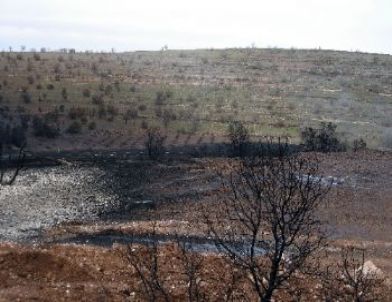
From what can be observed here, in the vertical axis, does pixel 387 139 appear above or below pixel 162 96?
below

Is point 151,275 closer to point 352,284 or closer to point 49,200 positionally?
point 352,284

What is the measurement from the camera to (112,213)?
17859 mm

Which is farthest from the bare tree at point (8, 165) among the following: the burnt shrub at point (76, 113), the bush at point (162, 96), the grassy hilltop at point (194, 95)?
the bush at point (162, 96)

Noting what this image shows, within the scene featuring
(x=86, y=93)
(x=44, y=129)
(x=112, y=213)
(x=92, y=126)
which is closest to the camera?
(x=112, y=213)

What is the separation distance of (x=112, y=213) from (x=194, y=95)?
26764 mm

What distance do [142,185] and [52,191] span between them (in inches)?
114

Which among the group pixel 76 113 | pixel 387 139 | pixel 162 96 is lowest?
pixel 387 139

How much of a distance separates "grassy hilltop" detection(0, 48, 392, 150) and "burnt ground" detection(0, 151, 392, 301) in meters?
7.84

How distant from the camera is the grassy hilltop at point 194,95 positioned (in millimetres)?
33344

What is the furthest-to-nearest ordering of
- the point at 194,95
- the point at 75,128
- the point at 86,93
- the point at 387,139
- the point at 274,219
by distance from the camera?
the point at 194,95, the point at 86,93, the point at 387,139, the point at 75,128, the point at 274,219

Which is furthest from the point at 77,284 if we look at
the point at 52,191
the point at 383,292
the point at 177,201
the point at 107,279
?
the point at 52,191

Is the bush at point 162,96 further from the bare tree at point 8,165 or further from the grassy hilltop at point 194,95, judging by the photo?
the bare tree at point 8,165

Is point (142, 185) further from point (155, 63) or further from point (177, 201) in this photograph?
point (155, 63)

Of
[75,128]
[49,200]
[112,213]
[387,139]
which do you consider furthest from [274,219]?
[387,139]
